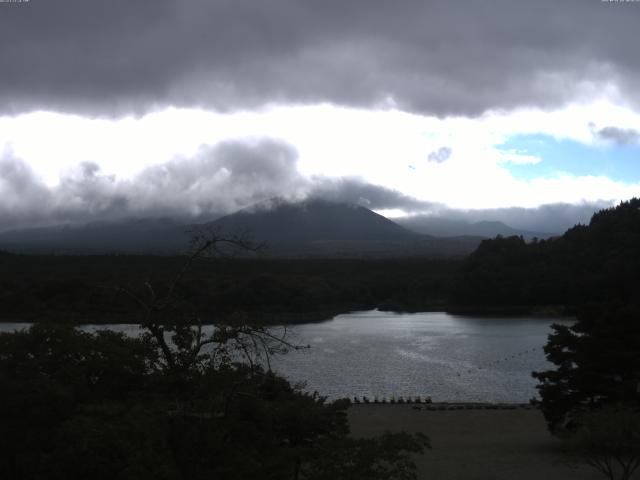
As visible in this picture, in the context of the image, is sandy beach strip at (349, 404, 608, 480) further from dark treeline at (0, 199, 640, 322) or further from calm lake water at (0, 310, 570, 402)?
dark treeline at (0, 199, 640, 322)

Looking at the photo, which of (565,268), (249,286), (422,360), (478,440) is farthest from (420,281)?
(478,440)

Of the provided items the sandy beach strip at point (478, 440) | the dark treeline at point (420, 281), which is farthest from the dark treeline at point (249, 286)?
the sandy beach strip at point (478, 440)

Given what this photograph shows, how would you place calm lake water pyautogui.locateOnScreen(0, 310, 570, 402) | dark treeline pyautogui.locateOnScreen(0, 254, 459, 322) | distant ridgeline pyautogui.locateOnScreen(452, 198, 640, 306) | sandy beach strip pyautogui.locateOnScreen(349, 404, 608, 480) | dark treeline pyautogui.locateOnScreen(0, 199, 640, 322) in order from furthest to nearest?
distant ridgeline pyautogui.locateOnScreen(452, 198, 640, 306) → dark treeline pyautogui.locateOnScreen(0, 199, 640, 322) → dark treeline pyautogui.locateOnScreen(0, 254, 459, 322) → calm lake water pyautogui.locateOnScreen(0, 310, 570, 402) → sandy beach strip pyautogui.locateOnScreen(349, 404, 608, 480)

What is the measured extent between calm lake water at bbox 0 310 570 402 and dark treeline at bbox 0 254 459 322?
3872 mm

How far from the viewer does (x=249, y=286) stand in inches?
1943

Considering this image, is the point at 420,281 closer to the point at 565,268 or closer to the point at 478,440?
the point at 565,268

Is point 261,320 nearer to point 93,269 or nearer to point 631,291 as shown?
point 631,291

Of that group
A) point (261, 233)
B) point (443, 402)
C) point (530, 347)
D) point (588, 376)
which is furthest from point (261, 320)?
point (261, 233)

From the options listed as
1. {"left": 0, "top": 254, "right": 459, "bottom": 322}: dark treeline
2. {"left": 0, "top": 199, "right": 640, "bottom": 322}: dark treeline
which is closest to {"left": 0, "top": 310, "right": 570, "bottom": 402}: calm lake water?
{"left": 0, "top": 254, "right": 459, "bottom": 322}: dark treeline

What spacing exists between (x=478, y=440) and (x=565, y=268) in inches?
1694

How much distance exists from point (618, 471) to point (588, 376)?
2114mm

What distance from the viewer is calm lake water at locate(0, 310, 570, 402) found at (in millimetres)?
21938

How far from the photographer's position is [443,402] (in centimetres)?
1966

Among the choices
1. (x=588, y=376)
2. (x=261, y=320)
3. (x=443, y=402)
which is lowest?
(x=443, y=402)
